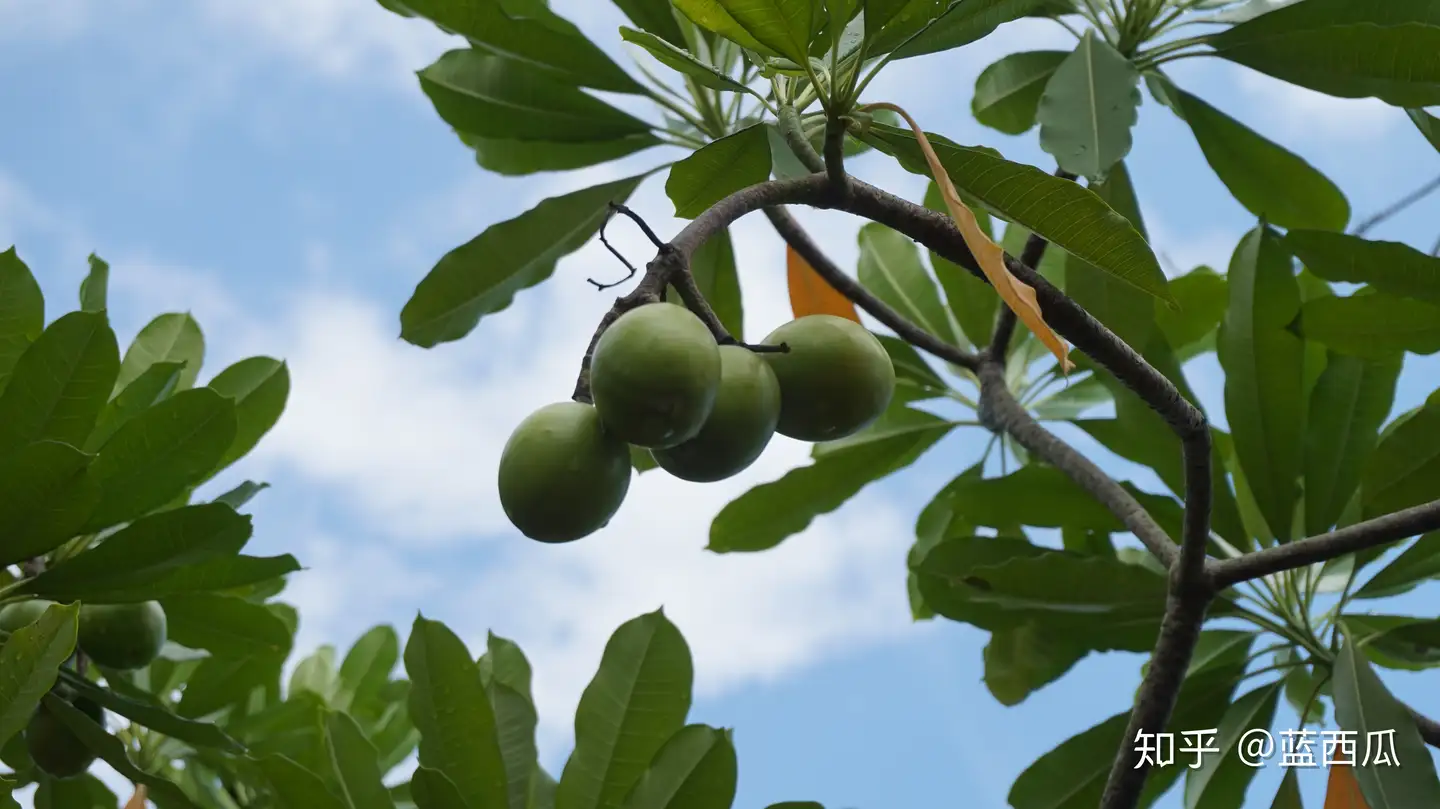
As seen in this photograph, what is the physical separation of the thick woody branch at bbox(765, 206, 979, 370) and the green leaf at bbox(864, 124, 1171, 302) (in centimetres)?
71

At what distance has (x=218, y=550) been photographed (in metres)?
1.87

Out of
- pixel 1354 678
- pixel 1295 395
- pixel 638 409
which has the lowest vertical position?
pixel 638 409

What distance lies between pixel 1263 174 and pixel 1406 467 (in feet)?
2.10

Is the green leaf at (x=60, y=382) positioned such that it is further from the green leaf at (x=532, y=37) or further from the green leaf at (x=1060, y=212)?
the green leaf at (x=1060, y=212)

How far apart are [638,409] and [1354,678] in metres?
1.38

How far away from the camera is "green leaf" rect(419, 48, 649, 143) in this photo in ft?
7.33

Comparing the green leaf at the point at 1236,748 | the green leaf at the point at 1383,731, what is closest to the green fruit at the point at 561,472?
the green leaf at the point at 1383,731

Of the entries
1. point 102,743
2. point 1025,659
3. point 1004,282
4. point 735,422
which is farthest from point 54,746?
point 1004,282

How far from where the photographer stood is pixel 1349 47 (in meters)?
1.97

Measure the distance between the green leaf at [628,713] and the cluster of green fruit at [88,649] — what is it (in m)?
0.78

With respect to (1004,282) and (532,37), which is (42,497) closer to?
(532,37)

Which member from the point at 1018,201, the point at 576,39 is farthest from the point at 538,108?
the point at 1018,201

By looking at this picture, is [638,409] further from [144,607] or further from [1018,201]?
[144,607]

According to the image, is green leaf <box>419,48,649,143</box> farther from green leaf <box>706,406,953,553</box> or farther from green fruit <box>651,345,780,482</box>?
green fruit <box>651,345,780,482</box>
